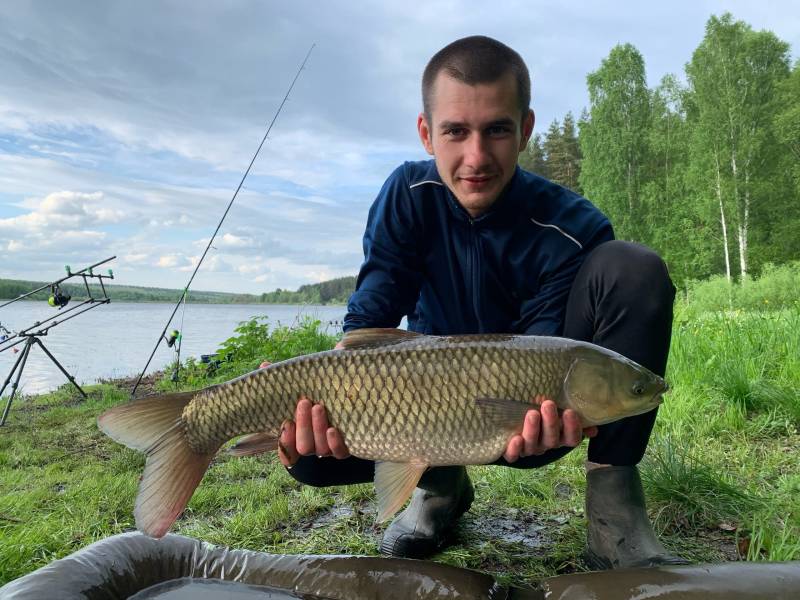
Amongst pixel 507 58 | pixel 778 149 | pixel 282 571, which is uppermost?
pixel 778 149

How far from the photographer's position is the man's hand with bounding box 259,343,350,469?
138 centimetres

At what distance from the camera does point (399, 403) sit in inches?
53.3

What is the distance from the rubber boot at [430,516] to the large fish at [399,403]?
38 cm

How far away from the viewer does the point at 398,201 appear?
77.4 inches

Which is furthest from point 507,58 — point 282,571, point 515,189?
point 282,571

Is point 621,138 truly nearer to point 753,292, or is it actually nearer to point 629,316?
point 753,292

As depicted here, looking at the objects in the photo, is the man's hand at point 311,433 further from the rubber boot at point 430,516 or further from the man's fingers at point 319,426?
the rubber boot at point 430,516

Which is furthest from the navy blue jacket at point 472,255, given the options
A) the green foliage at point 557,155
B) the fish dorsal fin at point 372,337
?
the green foliage at point 557,155

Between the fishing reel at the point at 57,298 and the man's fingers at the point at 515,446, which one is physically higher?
the fishing reel at the point at 57,298

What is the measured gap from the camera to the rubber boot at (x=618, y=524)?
1521mm

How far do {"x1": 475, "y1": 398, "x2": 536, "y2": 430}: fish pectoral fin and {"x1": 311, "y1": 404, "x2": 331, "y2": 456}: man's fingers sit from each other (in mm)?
337

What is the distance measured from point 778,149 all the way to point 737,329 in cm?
1858

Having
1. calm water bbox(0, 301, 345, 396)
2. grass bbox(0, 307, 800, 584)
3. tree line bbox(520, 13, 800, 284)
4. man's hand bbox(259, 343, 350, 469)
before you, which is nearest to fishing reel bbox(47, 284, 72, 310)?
calm water bbox(0, 301, 345, 396)

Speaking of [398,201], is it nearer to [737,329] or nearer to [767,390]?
[767,390]
